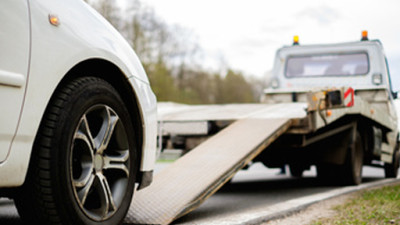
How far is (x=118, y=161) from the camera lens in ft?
10.4

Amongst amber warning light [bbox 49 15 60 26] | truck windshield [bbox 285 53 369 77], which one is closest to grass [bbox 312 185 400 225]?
amber warning light [bbox 49 15 60 26]

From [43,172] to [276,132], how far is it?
3452 millimetres

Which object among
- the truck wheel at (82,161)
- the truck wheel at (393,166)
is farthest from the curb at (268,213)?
the truck wheel at (393,166)

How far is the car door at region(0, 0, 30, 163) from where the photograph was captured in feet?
7.55

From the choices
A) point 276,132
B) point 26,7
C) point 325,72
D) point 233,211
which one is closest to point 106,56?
point 26,7

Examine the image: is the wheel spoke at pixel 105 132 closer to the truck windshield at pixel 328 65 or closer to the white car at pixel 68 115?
the white car at pixel 68 115

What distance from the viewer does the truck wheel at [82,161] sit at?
8.35ft

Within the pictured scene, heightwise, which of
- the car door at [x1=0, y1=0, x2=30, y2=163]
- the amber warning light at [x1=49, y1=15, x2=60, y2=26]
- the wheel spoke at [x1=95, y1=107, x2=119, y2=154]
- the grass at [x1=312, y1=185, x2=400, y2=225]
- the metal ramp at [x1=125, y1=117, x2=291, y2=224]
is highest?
the amber warning light at [x1=49, y1=15, x2=60, y2=26]

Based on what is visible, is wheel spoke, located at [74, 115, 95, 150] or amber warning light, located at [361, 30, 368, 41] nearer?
wheel spoke, located at [74, 115, 95, 150]

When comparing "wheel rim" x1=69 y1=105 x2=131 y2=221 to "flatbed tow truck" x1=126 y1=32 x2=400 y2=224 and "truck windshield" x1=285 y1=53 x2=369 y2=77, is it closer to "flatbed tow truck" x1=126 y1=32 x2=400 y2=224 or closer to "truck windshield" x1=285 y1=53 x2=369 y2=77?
"flatbed tow truck" x1=126 y1=32 x2=400 y2=224

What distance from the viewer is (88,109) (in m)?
2.86

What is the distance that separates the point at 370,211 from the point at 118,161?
247 cm

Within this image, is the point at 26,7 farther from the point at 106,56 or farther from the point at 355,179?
the point at 355,179

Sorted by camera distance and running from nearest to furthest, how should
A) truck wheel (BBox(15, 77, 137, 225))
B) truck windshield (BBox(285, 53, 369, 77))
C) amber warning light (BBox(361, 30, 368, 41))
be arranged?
truck wheel (BBox(15, 77, 137, 225)) < truck windshield (BBox(285, 53, 369, 77)) < amber warning light (BBox(361, 30, 368, 41))
